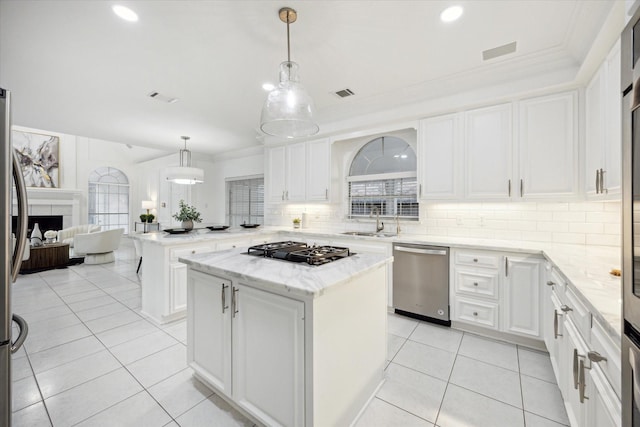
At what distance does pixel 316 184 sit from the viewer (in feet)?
14.2

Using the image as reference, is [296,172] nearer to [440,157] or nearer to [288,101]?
[440,157]

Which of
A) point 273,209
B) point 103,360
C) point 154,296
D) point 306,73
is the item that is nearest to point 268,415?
point 103,360

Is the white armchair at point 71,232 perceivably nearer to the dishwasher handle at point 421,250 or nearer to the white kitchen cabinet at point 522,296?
the dishwasher handle at point 421,250

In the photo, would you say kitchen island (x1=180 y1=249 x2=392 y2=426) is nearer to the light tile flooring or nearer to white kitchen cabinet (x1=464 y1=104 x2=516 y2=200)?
the light tile flooring

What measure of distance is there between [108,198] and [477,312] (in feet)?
35.9

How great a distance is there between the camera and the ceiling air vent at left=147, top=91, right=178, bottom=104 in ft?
11.0

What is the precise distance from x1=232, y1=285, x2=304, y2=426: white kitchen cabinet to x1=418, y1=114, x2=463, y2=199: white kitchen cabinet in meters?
2.55

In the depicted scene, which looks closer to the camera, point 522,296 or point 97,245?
point 522,296

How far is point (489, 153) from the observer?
9.61 ft

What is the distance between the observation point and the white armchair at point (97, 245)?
18.7ft

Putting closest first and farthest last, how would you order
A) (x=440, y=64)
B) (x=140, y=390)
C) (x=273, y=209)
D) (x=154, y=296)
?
(x=140, y=390), (x=440, y=64), (x=154, y=296), (x=273, y=209)

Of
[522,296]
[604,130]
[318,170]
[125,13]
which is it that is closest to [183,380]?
[125,13]

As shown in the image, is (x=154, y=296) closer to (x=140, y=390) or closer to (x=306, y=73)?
(x=140, y=390)

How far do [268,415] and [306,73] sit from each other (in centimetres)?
294
